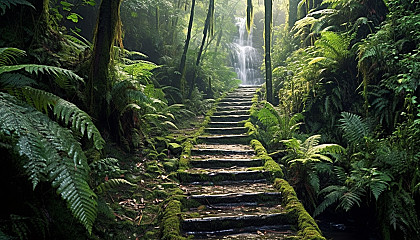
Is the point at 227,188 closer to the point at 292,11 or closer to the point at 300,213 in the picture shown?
the point at 300,213

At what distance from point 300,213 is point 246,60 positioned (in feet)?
65.6

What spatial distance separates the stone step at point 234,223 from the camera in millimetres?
3621

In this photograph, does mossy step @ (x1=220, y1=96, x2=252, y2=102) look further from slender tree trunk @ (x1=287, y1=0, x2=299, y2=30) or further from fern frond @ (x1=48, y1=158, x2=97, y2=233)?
fern frond @ (x1=48, y1=158, x2=97, y2=233)

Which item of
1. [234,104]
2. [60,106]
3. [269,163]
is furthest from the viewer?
[234,104]

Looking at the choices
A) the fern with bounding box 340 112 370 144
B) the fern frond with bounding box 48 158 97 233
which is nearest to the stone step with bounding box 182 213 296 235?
the fern frond with bounding box 48 158 97 233

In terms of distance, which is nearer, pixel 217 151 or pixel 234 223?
pixel 234 223

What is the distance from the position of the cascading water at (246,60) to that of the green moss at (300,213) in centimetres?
1714

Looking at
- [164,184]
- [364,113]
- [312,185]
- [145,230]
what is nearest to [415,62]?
[364,113]

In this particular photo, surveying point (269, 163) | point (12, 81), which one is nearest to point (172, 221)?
point (12, 81)

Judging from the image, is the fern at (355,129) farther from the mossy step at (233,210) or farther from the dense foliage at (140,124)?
the mossy step at (233,210)

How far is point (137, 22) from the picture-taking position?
33.8 feet

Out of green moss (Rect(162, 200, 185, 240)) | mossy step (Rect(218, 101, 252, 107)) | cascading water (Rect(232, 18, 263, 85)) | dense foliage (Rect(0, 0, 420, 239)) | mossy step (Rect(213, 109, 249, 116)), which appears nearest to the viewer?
dense foliage (Rect(0, 0, 420, 239))

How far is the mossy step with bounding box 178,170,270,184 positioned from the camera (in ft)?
15.8

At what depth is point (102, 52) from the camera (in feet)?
13.7
